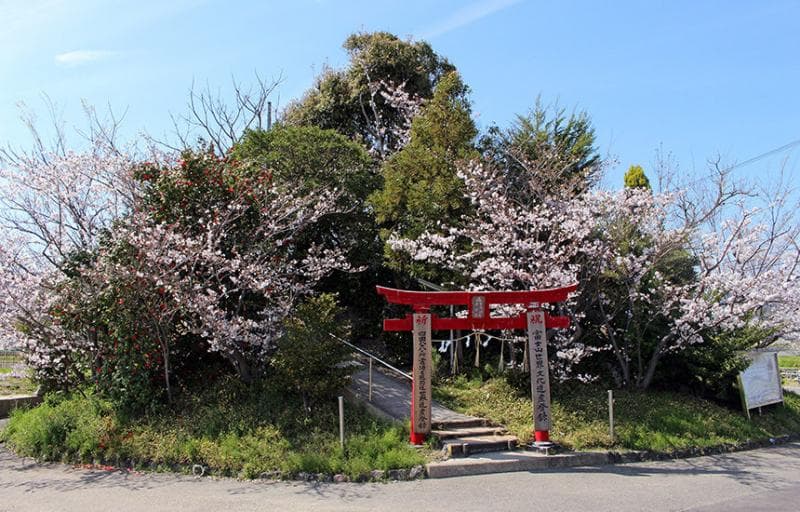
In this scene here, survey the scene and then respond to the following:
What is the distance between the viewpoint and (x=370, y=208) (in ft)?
53.1

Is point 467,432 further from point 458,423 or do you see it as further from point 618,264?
point 618,264

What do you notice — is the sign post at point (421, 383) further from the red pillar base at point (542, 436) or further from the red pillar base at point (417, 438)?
the red pillar base at point (542, 436)

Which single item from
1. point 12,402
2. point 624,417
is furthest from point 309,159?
point 12,402

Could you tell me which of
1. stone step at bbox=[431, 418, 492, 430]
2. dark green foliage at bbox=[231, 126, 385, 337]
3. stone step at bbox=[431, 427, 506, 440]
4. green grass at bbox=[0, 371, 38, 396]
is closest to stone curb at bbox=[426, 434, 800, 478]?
stone step at bbox=[431, 427, 506, 440]

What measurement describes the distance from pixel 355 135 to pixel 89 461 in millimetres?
13962

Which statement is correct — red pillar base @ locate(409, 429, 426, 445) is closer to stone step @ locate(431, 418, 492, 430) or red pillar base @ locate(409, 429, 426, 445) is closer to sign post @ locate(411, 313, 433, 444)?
sign post @ locate(411, 313, 433, 444)

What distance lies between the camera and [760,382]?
13188mm

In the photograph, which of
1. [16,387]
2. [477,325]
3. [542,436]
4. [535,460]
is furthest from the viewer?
[16,387]

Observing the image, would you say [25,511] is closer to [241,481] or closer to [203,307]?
[241,481]

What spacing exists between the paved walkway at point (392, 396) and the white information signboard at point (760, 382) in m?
6.54

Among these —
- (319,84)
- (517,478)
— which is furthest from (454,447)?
(319,84)

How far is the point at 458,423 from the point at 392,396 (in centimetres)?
195

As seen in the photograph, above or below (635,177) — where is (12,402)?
below

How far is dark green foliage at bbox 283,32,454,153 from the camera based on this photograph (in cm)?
2025
